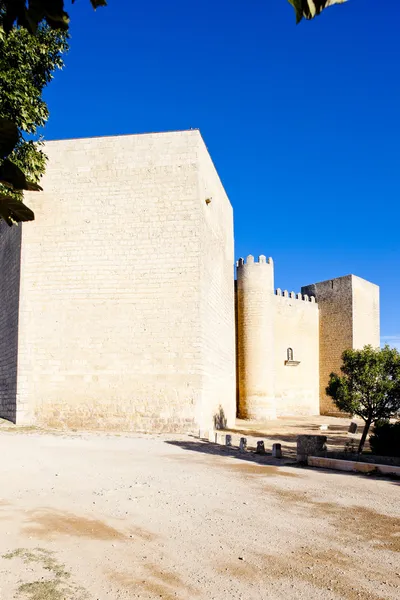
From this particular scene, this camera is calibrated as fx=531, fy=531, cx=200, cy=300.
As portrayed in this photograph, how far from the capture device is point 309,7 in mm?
1076

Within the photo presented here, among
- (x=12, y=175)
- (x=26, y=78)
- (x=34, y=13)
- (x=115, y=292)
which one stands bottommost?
(x=12, y=175)

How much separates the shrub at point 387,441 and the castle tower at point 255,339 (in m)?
15.7

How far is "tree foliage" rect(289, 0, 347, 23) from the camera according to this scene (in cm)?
107

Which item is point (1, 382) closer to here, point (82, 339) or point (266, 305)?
point (82, 339)

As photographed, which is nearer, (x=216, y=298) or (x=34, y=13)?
(x=34, y=13)

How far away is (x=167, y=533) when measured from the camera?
209 inches

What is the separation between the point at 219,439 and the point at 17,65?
10065 millimetres

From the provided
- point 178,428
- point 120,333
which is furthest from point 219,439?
point 120,333

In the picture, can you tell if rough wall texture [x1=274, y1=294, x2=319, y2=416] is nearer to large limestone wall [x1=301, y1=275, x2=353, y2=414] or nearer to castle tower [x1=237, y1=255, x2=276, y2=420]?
large limestone wall [x1=301, y1=275, x2=353, y2=414]

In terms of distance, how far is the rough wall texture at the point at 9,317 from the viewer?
1639cm

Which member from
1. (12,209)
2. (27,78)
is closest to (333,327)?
(27,78)

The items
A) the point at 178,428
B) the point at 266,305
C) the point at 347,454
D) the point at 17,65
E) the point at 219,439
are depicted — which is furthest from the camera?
the point at 266,305

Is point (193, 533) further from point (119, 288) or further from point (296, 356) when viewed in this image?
point (296, 356)

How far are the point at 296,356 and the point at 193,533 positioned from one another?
88.6 ft
